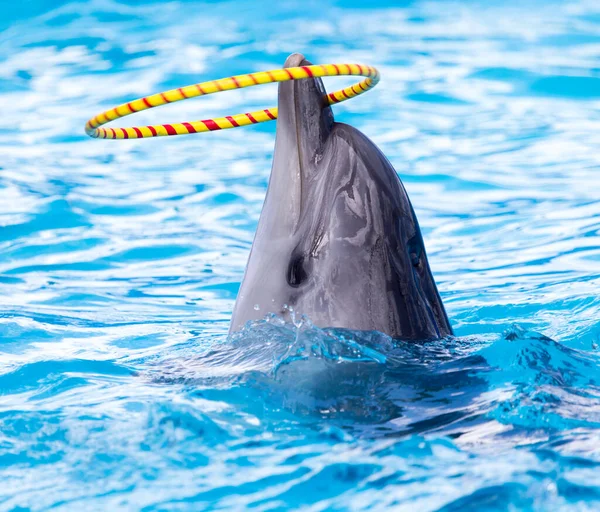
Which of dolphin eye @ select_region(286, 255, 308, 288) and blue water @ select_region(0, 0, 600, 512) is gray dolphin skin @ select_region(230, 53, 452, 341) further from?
blue water @ select_region(0, 0, 600, 512)

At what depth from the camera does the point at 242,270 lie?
991cm

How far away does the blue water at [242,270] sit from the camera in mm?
3969

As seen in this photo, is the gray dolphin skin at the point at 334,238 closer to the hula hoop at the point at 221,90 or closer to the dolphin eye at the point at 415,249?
the dolphin eye at the point at 415,249

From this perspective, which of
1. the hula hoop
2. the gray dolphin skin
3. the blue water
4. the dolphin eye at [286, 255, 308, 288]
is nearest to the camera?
the blue water

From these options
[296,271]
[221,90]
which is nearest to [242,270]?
[296,271]

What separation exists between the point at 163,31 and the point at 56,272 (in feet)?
38.3

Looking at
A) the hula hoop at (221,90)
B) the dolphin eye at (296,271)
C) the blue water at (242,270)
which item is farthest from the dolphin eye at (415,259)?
the hula hoop at (221,90)

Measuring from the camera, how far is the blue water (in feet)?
13.0

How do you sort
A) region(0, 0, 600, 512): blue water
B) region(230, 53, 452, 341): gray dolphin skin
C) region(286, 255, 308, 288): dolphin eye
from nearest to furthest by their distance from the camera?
region(0, 0, 600, 512): blue water
region(230, 53, 452, 341): gray dolphin skin
region(286, 255, 308, 288): dolphin eye

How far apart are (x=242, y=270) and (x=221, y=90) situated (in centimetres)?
531

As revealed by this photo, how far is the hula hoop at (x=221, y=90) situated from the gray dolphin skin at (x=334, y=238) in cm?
23

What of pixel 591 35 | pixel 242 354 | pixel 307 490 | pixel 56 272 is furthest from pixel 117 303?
pixel 591 35

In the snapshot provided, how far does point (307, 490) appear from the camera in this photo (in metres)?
3.86

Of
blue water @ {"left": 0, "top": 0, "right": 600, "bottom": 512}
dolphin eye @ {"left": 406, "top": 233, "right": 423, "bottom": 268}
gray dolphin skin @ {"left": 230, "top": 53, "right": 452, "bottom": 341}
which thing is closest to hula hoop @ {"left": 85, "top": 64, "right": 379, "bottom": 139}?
gray dolphin skin @ {"left": 230, "top": 53, "right": 452, "bottom": 341}
